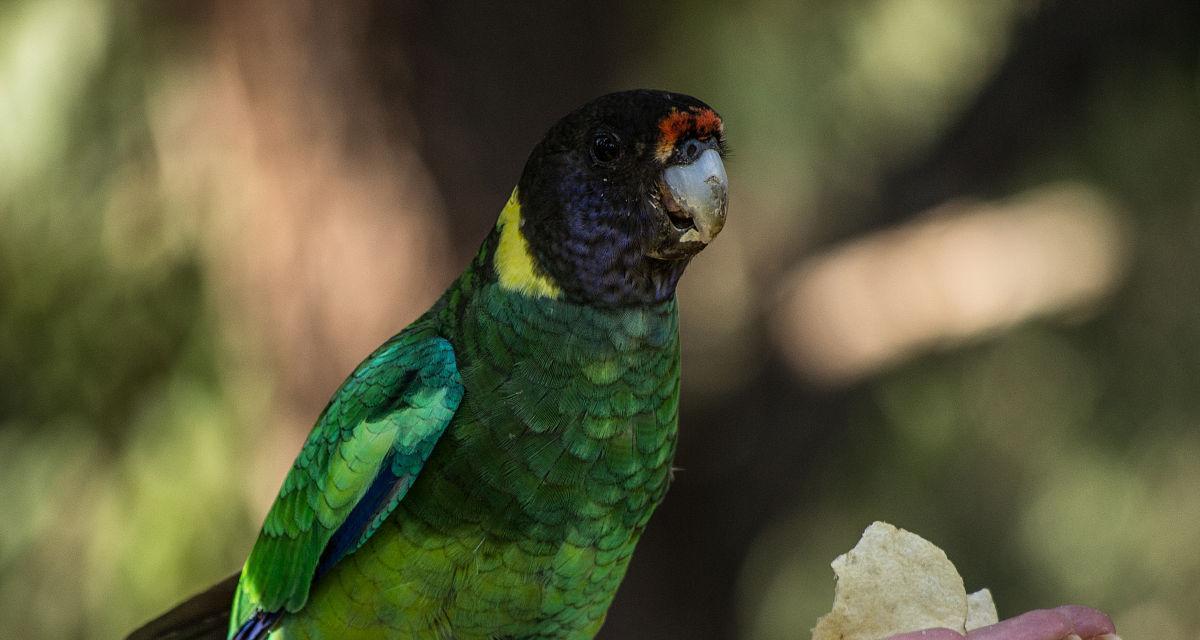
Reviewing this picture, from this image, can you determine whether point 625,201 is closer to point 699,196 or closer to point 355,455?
point 699,196

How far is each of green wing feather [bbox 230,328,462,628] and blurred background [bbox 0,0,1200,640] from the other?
4.34 feet

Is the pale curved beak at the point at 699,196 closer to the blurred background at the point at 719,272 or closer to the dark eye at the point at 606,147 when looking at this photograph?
the dark eye at the point at 606,147

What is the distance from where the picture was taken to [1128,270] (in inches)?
140

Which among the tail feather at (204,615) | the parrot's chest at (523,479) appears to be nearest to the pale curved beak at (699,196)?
the parrot's chest at (523,479)

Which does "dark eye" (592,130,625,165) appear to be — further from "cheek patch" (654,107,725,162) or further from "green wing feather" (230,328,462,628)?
"green wing feather" (230,328,462,628)

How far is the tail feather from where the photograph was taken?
6.63 feet

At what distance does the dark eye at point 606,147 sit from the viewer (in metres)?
1.67

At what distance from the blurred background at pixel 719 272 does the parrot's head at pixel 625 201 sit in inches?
59.3

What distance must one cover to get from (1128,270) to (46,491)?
12.2ft

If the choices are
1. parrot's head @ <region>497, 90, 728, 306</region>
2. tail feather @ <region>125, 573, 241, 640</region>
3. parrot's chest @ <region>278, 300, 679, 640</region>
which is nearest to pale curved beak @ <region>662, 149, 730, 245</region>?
parrot's head @ <region>497, 90, 728, 306</region>

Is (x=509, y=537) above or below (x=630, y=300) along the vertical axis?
below

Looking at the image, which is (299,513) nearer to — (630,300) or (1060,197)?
(630,300)

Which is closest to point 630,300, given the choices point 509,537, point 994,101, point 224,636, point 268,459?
point 509,537

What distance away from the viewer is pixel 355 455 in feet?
5.57
